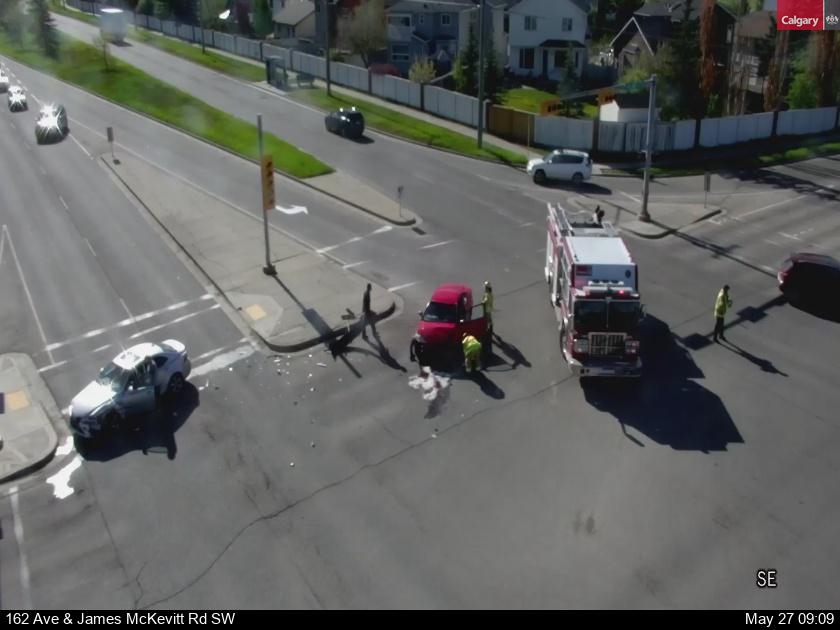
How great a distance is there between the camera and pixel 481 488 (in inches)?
722

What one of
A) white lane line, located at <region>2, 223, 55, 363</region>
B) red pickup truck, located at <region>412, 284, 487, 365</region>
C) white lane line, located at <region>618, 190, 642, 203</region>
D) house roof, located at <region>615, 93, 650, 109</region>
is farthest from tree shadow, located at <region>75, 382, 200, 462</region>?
house roof, located at <region>615, 93, 650, 109</region>

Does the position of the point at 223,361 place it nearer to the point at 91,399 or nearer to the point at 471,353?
the point at 91,399

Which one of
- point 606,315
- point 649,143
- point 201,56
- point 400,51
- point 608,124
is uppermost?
point 400,51

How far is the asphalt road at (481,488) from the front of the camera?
15555mm

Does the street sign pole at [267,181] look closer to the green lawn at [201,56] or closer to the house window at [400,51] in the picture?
the green lawn at [201,56]

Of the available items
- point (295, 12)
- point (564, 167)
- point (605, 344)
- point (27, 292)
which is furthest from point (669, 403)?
point (295, 12)

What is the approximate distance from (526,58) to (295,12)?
2890cm

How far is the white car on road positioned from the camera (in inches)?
819

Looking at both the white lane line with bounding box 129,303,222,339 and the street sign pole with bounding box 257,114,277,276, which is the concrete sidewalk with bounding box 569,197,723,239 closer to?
the street sign pole with bounding box 257,114,277,276

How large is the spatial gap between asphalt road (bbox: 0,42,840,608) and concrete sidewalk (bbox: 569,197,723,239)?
881 cm

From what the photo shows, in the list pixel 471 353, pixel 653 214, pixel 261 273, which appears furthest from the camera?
pixel 653 214

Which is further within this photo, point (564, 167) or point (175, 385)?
point (564, 167)

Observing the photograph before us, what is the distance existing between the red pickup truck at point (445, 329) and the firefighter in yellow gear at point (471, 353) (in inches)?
29.8
